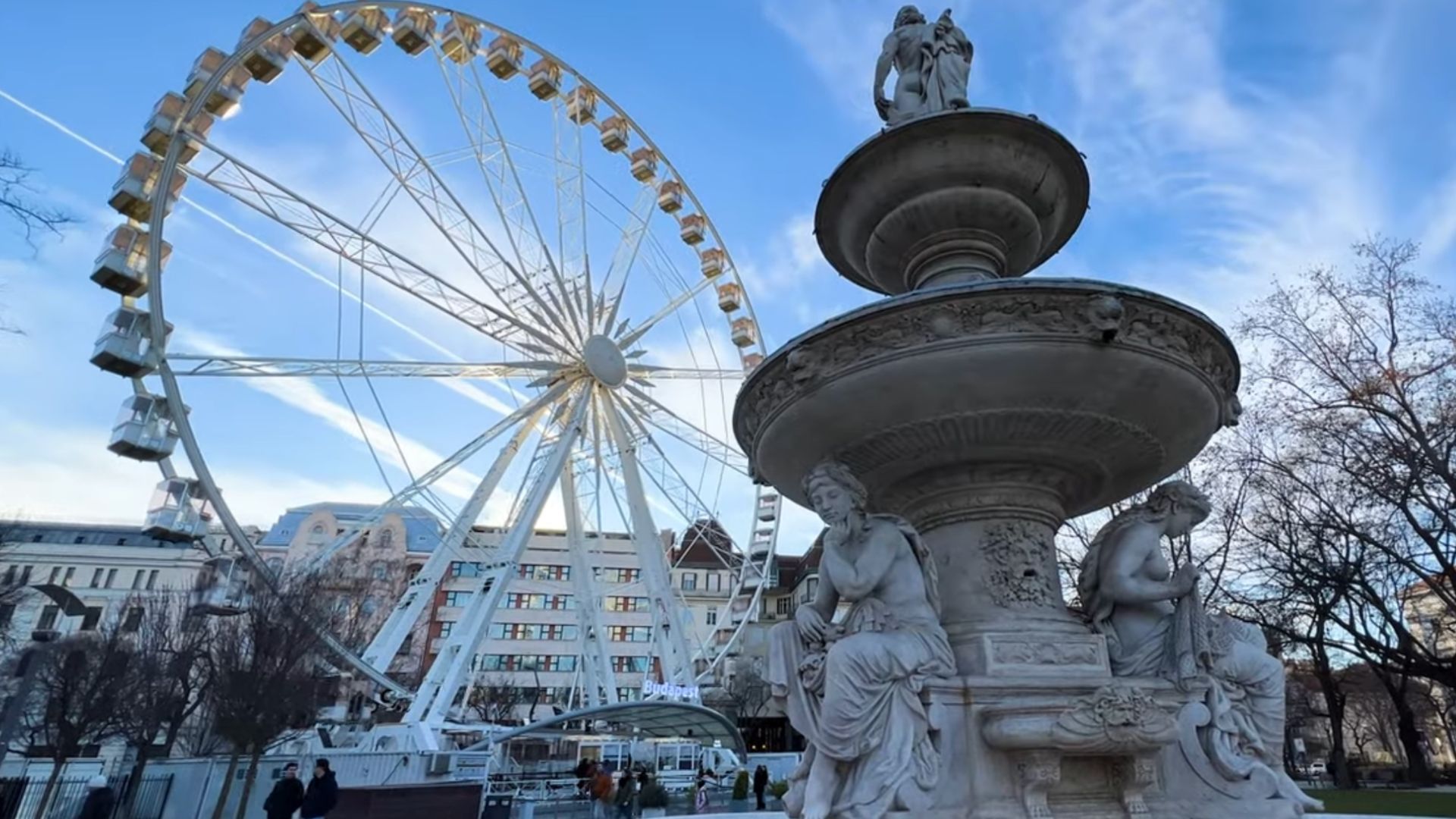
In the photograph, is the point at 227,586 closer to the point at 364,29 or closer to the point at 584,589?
the point at 584,589

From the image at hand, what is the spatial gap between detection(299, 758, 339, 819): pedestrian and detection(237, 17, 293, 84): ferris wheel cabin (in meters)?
13.5

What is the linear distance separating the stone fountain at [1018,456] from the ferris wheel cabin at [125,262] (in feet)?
48.5

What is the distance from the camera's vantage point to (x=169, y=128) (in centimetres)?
1531

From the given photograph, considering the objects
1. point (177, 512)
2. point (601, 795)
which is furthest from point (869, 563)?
point (177, 512)

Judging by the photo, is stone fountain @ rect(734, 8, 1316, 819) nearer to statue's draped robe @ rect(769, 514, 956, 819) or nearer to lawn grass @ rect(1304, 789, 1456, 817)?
statue's draped robe @ rect(769, 514, 956, 819)

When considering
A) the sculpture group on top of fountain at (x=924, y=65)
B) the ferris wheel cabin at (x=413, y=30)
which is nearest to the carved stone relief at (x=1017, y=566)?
the sculpture group on top of fountain at (x=924, y=65)

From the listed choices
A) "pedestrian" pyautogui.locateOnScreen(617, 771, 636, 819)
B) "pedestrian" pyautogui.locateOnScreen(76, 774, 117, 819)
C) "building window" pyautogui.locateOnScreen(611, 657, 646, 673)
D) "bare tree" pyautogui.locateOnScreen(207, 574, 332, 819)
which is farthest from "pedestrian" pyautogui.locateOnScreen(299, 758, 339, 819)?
"building window" pyautogui.locateOnScreen(611, 657, 646, 673)

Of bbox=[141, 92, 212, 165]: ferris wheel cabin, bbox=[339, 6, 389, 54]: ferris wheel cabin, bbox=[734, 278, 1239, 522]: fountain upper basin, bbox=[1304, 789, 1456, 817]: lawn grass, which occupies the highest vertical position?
bbox=[339, 6, 389, 54]: ferris wheel cabin

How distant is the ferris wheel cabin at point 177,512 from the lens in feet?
49.0

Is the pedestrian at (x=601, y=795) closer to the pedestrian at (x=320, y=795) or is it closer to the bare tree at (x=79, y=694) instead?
the pedestrian at (x=320, y=795)

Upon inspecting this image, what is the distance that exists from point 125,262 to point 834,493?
626 inches

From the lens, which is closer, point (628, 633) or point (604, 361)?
point (604, 361)

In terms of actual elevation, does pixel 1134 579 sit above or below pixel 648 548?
below

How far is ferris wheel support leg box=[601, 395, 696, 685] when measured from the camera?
22.2 metres
